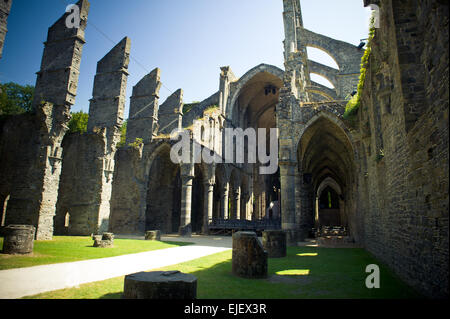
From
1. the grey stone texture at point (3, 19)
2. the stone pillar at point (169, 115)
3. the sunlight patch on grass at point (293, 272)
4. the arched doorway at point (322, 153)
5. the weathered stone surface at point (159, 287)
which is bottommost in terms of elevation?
the sunlight patch on grass at point (293, 272)

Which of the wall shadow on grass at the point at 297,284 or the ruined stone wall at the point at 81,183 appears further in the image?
the ruined stone wall at the point at 81,183

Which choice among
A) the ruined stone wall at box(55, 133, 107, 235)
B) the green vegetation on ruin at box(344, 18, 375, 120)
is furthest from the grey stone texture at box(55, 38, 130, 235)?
the green vegetation on ruin at box(344, 18, 375, 120)

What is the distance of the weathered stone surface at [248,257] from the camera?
553cm

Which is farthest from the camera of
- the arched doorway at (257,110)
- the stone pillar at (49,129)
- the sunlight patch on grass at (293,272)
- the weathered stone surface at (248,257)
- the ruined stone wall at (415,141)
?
the arched doorway at (257,110)

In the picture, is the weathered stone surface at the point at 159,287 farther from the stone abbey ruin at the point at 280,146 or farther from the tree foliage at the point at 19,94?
the tree foliage at the point at 19,94

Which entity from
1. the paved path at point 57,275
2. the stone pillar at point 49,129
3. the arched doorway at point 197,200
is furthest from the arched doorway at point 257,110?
the paved path at point 57,275

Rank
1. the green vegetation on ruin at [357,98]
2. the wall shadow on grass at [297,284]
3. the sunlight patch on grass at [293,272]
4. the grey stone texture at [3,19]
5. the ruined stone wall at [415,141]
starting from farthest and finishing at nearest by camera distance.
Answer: the grey stone texture at [3,19] → the green vegetation on ruin at [357,98] → the sunlight patch on grass at [293,272] → the wall shadow on grass at [297,284] → the ruined stone wall at [415,141]

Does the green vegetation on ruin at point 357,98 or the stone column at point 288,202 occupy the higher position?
the green vegetation on ruin at point 357,98

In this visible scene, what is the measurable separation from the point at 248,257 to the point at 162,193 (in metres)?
17.6

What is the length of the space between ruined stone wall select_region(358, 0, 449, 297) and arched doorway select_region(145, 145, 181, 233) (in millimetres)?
16401

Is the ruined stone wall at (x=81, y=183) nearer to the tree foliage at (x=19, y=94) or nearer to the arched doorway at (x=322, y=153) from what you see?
the arched doorway at (x=322, y=153)

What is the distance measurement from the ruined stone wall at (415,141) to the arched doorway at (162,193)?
16.4 m

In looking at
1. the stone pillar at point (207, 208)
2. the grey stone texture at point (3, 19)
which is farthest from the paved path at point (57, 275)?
the stone pillar at point (207, 208)
